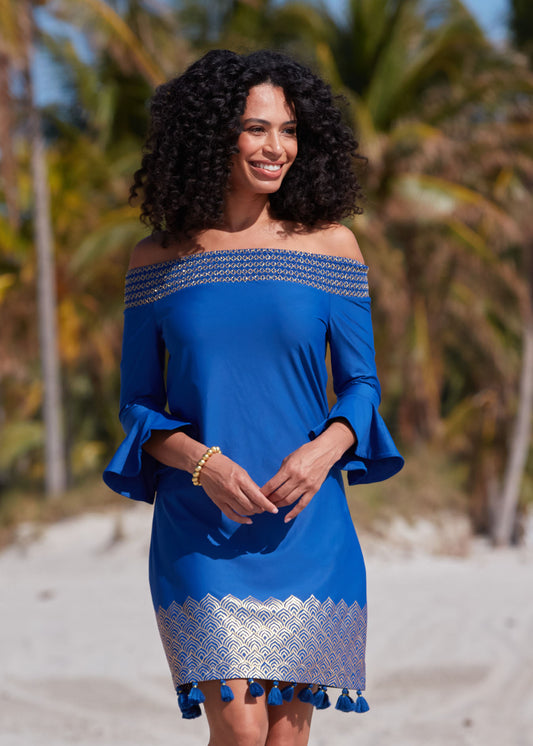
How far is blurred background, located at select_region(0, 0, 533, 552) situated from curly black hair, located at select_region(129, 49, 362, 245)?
358 inches

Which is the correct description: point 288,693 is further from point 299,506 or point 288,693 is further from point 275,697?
point 299,506

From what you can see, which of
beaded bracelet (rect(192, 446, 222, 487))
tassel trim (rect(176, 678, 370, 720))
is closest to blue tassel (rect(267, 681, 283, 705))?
tassel trim (rect(176, 678, 370, 720))

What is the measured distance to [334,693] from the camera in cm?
696

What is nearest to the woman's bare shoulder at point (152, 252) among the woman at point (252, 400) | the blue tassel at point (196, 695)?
the woman at point (252, 400)

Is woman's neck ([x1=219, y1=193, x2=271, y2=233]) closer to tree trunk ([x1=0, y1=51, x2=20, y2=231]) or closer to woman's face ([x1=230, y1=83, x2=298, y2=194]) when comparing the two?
woman's face ([x1=230, y1=83, x2=298, y2=194])

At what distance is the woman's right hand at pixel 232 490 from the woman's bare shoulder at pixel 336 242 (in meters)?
0.61

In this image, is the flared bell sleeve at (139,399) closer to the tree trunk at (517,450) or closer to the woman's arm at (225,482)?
the woman's arm at (225,482)

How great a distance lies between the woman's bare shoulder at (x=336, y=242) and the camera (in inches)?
94.9

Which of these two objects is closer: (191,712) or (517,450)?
(191,712)

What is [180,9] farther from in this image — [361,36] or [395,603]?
[395,603]

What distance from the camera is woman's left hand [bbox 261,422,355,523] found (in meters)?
2.11

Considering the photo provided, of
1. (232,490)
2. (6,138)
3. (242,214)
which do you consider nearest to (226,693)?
(232,490)

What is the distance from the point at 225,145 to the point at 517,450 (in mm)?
12792

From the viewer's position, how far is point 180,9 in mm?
16453
